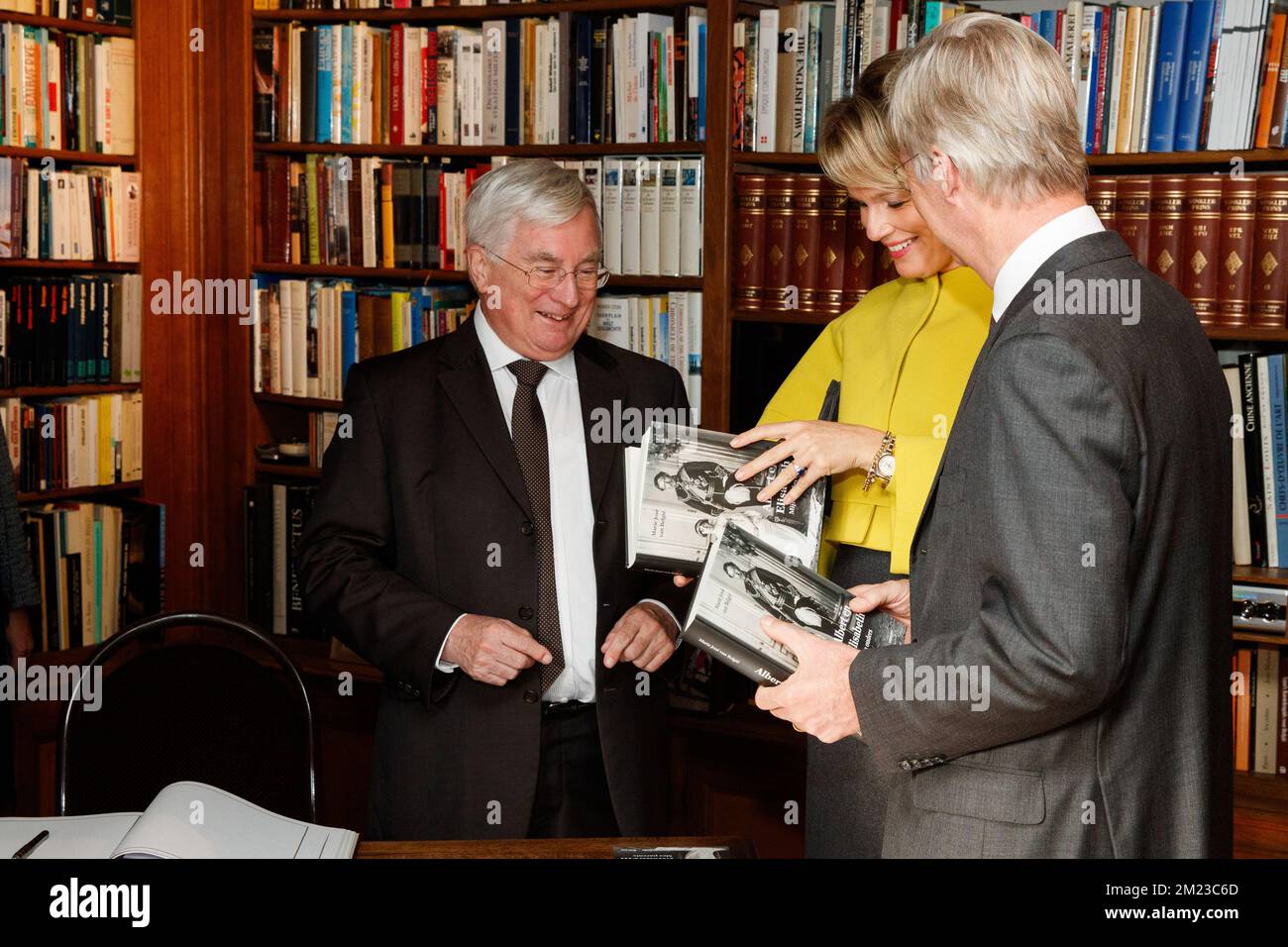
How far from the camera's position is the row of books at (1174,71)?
2.60m

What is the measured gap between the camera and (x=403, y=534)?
230 centimetres

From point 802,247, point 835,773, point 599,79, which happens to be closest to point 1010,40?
point 835,773

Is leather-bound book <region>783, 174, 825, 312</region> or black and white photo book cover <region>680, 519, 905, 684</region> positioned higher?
leather-bound book <region>783, 174, 825, 312</region>

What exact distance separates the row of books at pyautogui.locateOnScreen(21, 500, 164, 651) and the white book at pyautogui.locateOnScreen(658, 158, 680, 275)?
1.66 m

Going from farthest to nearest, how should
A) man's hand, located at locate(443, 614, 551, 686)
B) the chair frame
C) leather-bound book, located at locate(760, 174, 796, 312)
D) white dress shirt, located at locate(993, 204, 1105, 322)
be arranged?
leather-bound book, located at locate(760, 174, 796, 312) < the chair frame < man's hand, located at locate(443, 614, 551, 686) < white dress shirt, located at locate(993, 204, 1105, 322)

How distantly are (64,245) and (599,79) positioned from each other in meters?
1.58

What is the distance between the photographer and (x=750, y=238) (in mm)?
3117

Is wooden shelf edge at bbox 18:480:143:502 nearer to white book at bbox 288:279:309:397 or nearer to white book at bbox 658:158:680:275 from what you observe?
white book at bbox 288:279:309:397

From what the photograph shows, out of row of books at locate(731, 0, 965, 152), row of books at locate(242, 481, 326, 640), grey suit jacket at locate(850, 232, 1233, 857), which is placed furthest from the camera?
row of books at locate(242, 481, 326, 640)

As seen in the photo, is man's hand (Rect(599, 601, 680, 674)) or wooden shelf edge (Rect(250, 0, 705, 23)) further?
wooden shelf edge (Rect(250, 0, 705, 23))

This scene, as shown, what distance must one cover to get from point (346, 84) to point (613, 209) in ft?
3.09

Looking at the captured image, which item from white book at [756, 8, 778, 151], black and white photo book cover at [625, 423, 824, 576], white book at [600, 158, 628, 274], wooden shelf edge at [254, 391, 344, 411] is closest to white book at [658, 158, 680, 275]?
white book at [600, 158, 628, 274]

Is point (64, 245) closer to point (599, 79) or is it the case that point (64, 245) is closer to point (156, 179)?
point (156, 179)

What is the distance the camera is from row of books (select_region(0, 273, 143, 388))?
354 cm
